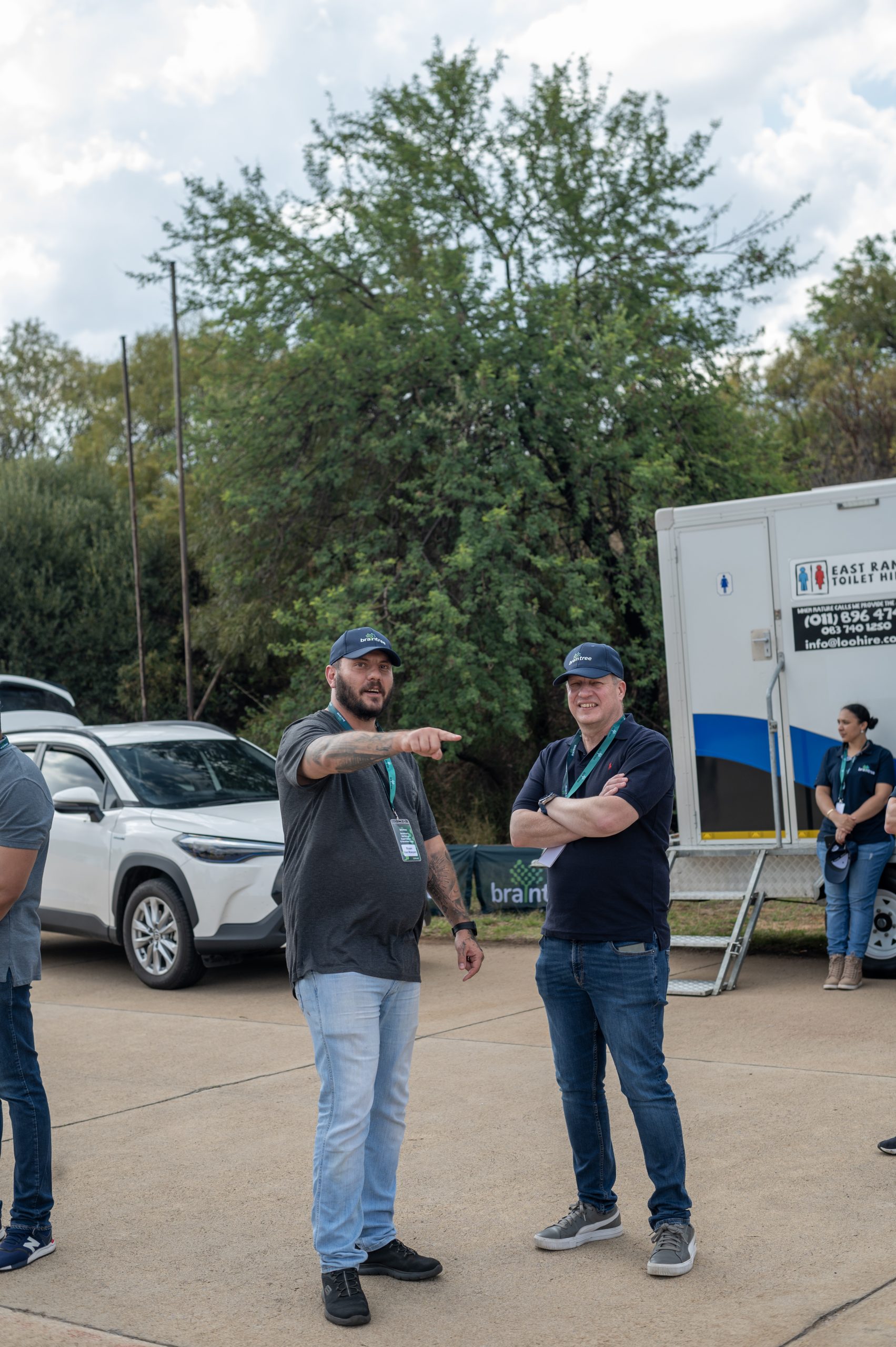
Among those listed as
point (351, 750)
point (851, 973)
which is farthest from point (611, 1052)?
point (851, 973)

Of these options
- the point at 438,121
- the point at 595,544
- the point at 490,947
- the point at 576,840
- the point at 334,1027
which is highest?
the point at 438,121

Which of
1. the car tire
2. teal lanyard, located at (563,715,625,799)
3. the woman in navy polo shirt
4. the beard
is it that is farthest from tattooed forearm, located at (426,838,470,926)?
the car tire

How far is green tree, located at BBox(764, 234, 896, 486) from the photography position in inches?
963

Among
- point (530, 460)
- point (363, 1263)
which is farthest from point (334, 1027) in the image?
point (530, 460)

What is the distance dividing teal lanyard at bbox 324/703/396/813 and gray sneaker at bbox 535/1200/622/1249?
152 cm

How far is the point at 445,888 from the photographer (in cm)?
458

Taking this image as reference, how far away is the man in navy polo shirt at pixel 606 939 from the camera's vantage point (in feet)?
14.1

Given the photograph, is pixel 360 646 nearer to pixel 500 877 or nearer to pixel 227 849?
pixel 227 849

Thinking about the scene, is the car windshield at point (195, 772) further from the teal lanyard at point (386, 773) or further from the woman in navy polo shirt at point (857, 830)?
the teal lanyard at point (386, 773)

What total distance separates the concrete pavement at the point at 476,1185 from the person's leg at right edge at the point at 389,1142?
0.26 feet

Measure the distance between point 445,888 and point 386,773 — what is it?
1.72 feet

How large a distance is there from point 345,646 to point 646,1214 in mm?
2316

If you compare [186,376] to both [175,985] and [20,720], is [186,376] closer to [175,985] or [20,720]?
[20,720]

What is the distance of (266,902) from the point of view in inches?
368
